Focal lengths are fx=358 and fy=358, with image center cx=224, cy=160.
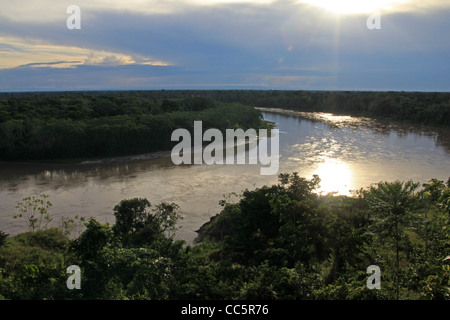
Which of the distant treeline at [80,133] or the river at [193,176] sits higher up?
the distant treeline at [80,133]

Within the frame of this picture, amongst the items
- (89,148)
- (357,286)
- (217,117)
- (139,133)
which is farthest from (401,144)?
(357,286)

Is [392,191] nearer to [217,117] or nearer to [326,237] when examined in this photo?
[326,237]

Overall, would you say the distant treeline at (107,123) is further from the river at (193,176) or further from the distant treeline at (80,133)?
the river at (193,176)

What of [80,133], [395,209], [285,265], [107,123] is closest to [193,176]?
[80,133]

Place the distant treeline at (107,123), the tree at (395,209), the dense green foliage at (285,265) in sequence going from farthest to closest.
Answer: the distant treeline at (107,123) → the tree at (395,209) → the dense green foliage at (285,265)

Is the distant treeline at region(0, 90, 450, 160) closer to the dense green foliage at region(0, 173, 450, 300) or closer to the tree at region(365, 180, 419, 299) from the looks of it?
the dense green foliage at region(0, 173, 450, 300)

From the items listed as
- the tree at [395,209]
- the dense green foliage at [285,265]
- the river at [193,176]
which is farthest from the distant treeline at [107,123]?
the tree at [395,209]

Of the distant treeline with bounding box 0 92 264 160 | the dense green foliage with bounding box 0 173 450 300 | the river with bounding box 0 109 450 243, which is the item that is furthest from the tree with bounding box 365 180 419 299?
the distant treeline with bounding box 0 92 264 160

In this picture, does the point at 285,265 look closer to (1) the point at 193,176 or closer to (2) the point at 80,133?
(1) the point at 193,176

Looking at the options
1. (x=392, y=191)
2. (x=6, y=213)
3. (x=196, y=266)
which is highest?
(x=392, y=191)
